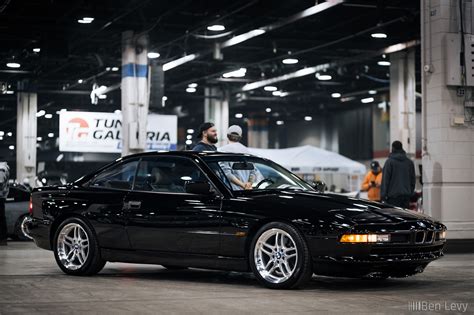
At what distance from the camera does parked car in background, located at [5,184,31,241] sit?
17.4 metres

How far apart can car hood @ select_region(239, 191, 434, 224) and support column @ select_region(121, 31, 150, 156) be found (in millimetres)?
20794

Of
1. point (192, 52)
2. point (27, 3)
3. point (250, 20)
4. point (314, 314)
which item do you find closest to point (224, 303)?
point (314, 314)

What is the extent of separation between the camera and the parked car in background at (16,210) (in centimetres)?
1738

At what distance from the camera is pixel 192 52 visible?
3444cm

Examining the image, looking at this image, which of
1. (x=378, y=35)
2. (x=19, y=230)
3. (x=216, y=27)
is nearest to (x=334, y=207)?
(x=19, y=230)

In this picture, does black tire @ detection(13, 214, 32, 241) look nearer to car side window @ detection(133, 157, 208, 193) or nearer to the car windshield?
car side window @ detection(133, 157, 208, 193)

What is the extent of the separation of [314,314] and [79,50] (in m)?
28.8

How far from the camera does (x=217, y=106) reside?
45.7m

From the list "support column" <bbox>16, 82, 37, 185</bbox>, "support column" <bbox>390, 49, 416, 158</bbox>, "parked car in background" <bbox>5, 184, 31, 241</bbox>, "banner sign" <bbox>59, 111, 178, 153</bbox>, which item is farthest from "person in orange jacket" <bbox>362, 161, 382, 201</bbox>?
"support column" <bbox>16, 82, 37, 185</bbox>

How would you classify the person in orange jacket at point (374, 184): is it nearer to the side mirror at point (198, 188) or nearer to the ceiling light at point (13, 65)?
the side mirror at point (198, 188)

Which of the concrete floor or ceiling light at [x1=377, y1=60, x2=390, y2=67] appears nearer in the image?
the concrete floor

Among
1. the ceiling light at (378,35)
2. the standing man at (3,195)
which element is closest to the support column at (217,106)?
the ceiling light at (378,35)

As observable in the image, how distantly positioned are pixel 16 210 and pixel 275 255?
1073cm

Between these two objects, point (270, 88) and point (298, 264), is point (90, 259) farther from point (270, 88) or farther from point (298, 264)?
point (270, 88)
